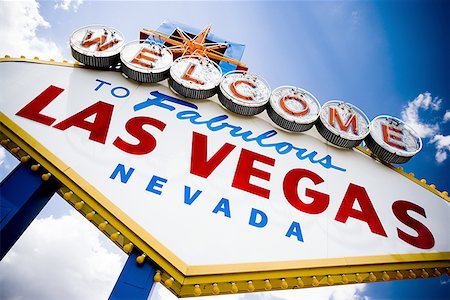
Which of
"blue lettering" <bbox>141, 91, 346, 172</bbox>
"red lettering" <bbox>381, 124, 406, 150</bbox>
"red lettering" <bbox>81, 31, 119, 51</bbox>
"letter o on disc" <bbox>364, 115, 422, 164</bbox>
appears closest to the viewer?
"blue lettering" <bbox>141, 91, 346, 172</bbox>

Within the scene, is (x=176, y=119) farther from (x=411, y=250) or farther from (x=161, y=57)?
(x=411, y=250)

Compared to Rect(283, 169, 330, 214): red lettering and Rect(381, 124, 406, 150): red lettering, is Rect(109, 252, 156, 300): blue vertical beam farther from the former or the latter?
Rect(381, 124, 406, 150): red lettering

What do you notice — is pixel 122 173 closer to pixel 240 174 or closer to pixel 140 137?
pixel 140 137

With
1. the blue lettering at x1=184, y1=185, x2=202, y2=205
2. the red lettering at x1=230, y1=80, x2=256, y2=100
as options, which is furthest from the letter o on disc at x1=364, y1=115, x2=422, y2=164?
the blue lettering at x1=184, y1=185, x2=202, y2=205

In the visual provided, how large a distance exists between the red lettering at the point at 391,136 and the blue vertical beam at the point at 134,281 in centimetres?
538

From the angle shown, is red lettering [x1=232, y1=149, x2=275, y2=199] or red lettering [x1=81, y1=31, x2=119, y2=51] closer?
red lettering [x1=232, y1=149, x2=275, y2=199]

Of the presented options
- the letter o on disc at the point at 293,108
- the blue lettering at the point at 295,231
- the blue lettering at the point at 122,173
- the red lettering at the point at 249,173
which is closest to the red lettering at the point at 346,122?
the letter o on disc at the point at 293,108

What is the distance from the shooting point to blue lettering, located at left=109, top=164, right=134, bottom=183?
15.9 feet

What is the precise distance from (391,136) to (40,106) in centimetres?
698

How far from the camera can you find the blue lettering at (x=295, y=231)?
15.8 ft

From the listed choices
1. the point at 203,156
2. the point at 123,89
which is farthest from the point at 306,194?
the point at 123,89

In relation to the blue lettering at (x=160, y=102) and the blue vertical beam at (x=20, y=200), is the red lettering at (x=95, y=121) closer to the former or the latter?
the blue lettering at (x=160, y=102)

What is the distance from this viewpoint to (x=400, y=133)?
22.9 ft

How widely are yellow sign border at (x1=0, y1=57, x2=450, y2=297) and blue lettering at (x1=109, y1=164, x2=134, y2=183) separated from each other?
1.32 feet
